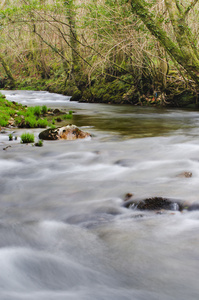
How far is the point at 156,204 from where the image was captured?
114 inches

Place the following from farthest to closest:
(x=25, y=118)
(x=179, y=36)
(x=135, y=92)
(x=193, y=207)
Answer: (x=135, y=92)
(x=179, y=36)
(x=25, y=118)
(x=193, y=207)

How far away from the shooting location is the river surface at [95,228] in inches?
72.7

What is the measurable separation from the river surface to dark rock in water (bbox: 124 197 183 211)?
0.10m

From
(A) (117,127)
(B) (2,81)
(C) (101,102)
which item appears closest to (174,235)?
(A) (117,127)

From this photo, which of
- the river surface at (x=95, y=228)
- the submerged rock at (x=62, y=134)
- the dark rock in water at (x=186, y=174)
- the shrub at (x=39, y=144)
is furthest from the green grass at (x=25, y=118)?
the dark rock in water at (x=186, y=174)

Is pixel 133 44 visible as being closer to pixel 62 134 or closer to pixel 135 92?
pixel 135 92

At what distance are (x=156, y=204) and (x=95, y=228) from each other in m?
0.64

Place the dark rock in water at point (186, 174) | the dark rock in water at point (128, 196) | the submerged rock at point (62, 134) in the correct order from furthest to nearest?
the submerged rock at point (62, 134) < the dark rock in water at point (186, 174) < the dark rock in water at point (128, 196)

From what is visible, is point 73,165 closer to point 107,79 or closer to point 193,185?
point 193,185

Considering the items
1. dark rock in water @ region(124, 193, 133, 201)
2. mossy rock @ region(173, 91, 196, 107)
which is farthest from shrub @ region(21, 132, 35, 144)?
mossy rock @ region(173, 91, 196, 107)

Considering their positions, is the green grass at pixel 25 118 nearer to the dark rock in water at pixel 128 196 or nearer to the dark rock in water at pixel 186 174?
the dark rock in water at pixel 186 174

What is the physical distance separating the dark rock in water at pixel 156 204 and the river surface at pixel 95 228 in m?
0.10

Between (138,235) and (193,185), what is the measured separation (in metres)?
1.25

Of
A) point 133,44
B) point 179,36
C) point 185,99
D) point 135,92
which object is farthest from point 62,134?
point 135,92
